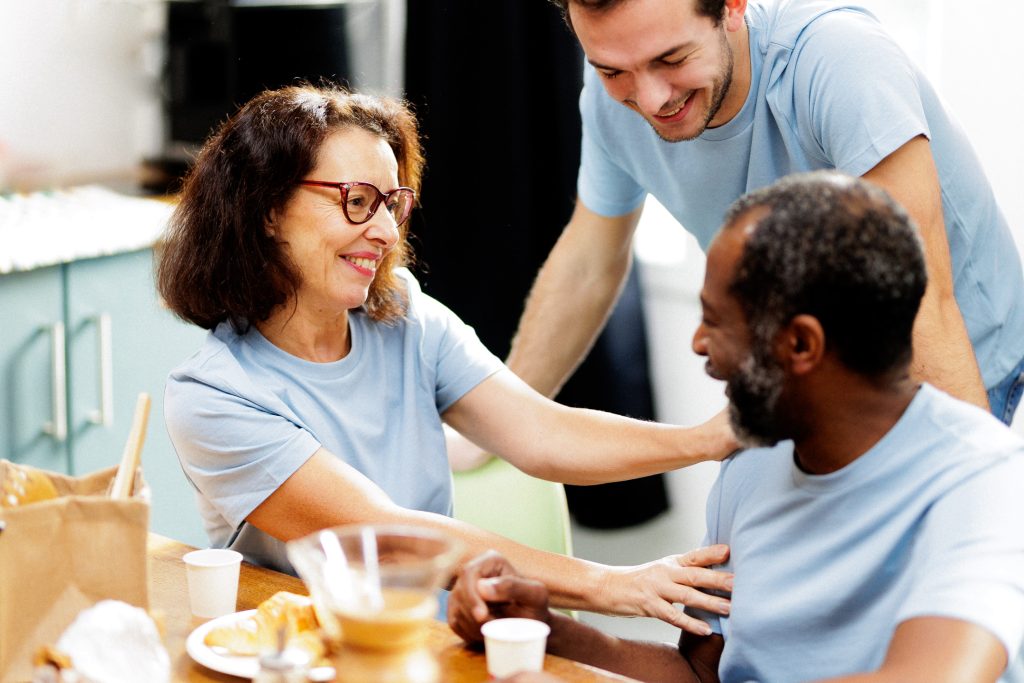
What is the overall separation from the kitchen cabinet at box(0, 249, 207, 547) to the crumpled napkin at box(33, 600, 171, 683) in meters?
1.90

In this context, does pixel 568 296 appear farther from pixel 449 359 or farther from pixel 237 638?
pixel 237 638

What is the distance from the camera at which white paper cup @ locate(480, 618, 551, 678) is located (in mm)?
1300

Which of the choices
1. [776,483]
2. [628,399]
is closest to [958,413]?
[776,483]

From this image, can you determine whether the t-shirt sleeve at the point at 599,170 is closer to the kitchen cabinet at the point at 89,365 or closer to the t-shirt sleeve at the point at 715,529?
the t-shirt sleeve at the point at 715,529

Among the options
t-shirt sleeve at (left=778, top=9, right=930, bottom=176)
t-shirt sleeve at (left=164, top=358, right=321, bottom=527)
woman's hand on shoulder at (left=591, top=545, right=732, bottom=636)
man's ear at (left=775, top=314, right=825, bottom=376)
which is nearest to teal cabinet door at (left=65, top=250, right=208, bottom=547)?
t-shirt sleeve at (left=164, top=358, right=321, bottom=527)

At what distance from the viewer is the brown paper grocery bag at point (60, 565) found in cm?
119

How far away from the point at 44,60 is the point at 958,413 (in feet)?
10.6

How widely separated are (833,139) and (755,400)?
0.55 m

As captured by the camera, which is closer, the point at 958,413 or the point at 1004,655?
the point at 1004,655

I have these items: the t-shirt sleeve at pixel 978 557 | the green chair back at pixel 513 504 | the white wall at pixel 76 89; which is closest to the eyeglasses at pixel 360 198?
the green chair back at pixel 513 504

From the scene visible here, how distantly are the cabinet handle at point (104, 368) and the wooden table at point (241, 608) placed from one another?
1.54 meters

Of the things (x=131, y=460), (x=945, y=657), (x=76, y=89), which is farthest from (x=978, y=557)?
(x=76, y=89)

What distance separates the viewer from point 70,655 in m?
1.14

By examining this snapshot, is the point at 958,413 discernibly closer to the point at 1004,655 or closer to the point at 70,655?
the point at 1004,655
